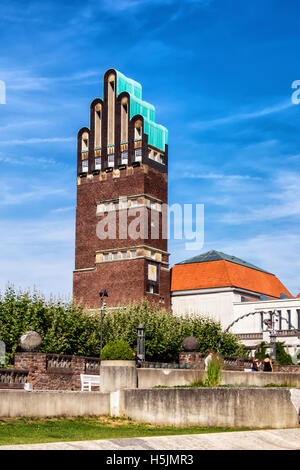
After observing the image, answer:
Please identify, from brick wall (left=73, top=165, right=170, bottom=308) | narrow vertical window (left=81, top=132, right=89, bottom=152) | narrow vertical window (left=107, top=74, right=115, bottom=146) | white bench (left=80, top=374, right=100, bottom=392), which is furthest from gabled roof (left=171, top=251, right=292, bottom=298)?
white bench (left=80, top=374, right=100, bottom=392)

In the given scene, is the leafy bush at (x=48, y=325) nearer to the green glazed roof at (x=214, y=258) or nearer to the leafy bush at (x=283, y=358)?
the leafy bush at (x=283, y=358)

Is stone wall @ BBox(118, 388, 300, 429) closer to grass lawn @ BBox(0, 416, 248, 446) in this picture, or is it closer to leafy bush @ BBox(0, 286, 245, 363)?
grass lawn @ BBox(0, 416, 248, 446)

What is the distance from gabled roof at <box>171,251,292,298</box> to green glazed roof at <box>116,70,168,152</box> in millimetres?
16022

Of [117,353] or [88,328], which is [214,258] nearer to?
[88,328]

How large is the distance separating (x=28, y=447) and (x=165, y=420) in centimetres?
841

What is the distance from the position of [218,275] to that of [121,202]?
15758 millimetres

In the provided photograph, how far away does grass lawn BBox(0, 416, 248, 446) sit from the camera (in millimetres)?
15344

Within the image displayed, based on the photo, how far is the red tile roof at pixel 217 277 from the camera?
81.6 meters

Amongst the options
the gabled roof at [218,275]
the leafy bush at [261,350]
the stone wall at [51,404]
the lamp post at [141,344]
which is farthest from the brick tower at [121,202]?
the stone wall at [51,404]

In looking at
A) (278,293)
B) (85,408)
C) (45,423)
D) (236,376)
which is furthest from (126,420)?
(278,293)

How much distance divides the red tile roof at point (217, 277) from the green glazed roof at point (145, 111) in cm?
1605

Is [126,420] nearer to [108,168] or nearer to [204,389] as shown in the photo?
[204,389]

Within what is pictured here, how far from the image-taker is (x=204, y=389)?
18.8 m
